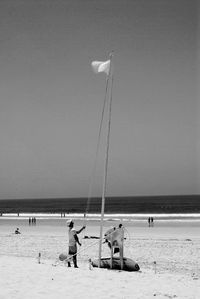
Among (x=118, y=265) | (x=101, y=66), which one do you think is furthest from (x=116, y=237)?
(x=101, y=66)

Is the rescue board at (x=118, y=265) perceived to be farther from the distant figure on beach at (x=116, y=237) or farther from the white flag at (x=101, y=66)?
the white flag at (x=101, y=66)

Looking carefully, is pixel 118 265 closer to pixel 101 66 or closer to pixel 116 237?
pixel 116 237

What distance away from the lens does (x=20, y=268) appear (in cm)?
1277

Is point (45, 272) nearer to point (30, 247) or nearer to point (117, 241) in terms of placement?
point (117, 241)

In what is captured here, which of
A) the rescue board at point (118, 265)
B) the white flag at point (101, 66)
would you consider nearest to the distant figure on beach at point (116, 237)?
the rescue board at point (118, 265)

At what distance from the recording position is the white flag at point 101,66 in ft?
50.6

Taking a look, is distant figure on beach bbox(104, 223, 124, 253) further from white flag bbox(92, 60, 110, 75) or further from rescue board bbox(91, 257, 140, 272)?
white flag bbox(92, 60, 110, 75)

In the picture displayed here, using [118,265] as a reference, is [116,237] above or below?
above

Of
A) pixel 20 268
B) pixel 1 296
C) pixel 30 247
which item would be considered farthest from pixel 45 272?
pixel 30 247

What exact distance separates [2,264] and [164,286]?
18.3ft

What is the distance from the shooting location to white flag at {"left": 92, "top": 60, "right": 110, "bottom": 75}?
607 inches

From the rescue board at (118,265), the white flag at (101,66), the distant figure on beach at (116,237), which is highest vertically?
the white flag at (101,66)

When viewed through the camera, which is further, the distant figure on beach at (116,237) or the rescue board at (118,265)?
the distant figure on beach at (116,237)

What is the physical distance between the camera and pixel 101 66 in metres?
15.6
